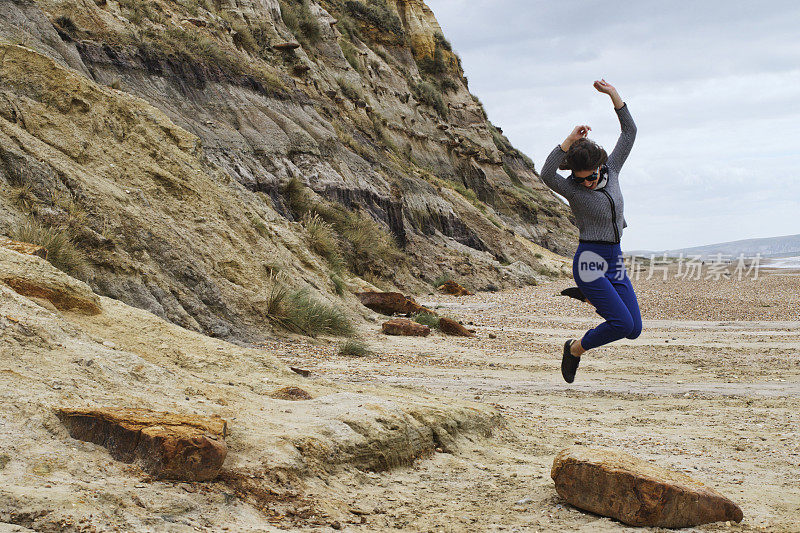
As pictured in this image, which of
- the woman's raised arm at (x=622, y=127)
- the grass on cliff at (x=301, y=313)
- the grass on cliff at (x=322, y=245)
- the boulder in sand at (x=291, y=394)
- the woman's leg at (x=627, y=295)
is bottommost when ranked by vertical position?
the boulder in sand at (x=291, y=394)

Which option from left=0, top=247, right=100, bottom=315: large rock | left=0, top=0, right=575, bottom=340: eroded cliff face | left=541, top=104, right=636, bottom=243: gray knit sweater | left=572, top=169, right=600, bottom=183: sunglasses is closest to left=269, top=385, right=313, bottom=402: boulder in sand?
left=0, top=247, right=100, bottom=315: large rock

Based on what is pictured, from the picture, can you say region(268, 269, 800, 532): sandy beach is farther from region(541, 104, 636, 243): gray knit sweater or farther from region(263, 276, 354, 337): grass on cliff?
region(541, 104, 636, 243): gray knit sweater

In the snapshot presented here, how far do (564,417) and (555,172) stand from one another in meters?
2.02

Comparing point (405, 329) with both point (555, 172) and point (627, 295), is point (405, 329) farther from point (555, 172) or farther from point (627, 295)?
point (555, 172)

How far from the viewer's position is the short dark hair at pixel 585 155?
4.26 meters

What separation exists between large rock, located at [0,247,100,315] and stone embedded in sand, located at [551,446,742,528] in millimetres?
3778

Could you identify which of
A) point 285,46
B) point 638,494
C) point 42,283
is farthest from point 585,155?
point 285,46

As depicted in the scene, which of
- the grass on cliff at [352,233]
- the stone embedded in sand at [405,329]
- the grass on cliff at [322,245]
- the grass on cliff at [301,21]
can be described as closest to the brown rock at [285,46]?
the grass on cliff at [301,21]

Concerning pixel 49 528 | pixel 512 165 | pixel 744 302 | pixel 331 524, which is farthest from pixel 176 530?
pixel 512 165

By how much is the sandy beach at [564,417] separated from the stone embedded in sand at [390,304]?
133cm

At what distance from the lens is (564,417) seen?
5.20m

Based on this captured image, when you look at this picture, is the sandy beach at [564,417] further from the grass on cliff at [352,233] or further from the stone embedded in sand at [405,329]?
the grass on cliff at [352,233]

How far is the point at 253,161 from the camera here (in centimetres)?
1652

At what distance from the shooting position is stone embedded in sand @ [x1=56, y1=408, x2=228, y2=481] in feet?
8.97
